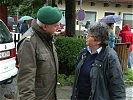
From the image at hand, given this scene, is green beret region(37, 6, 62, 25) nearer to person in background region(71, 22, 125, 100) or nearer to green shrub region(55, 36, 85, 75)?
person in background region(71, 22, 125, 100)

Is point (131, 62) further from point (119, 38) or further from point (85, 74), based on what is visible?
point (85, 74)

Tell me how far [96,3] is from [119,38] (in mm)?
17425

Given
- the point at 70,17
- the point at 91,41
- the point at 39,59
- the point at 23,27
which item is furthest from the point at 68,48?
the point at 23,27

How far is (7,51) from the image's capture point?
8867 mm

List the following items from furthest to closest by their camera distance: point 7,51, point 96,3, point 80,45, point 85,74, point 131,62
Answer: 1. point 96,3
2. point 131,62
3. point 80,45
4. point 7,51
5. point 85,74

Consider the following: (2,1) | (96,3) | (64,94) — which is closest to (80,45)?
(64,94)

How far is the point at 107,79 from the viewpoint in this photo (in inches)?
151

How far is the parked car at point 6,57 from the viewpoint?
862 centimetres

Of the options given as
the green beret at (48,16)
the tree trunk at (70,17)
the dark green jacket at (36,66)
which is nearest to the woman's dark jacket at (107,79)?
the dark green jacket at (36,66)

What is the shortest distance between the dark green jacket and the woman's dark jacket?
426 millimetres

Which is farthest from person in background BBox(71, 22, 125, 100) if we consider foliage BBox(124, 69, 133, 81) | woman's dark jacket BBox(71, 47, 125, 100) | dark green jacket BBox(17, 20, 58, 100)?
foliage BBox(124, 69, 133, 81)

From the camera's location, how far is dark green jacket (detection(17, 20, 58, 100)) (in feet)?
11.2

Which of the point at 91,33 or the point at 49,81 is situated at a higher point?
the point at 91,33

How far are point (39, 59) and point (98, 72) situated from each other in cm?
69
